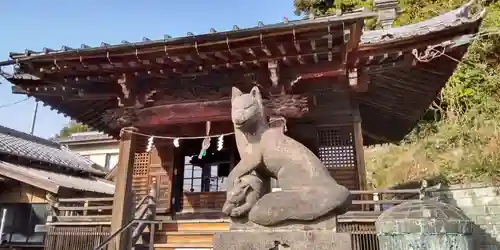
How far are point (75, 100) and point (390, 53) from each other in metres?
6.92

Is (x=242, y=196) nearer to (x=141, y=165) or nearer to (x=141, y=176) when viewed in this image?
(x=141, y=176)

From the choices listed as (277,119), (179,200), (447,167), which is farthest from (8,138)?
(447,167)

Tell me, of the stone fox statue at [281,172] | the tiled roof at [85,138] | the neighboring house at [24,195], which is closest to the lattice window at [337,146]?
the stone fox statue at [281,172]

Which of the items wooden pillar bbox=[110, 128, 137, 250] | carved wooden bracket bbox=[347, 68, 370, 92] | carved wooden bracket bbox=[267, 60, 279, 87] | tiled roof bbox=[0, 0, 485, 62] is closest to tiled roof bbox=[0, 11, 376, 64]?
tiled roof bbox=[0, 0, 485, 62]

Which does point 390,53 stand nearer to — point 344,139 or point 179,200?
point 344,139

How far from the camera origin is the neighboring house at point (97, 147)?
23.9m

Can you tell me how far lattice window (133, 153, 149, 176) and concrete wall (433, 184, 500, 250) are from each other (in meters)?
8.33

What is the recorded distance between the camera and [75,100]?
28.4 ft

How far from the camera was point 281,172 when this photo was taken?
367 centimetres

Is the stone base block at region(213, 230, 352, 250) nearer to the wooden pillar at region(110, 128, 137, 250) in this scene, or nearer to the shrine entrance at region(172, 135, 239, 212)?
the wooden pillar at region(110, 128, 137, 250)

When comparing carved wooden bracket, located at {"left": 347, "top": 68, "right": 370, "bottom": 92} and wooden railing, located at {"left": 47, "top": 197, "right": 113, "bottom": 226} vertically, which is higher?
carved wooden bracket, located at {"left": 347, "top": 68, "right": 370, "bottom": 92}

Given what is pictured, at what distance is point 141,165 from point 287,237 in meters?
8.95

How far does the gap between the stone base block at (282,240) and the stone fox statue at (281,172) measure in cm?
12

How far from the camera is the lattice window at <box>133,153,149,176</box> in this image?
11.4m
